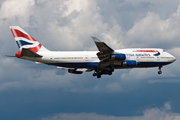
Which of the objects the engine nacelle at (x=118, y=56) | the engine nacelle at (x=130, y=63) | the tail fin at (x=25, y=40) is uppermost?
the tail fin at (x=25, y=40)

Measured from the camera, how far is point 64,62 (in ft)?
195

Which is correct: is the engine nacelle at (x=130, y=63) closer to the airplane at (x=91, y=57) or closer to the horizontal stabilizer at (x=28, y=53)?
the airplane at (x=91, y=57)

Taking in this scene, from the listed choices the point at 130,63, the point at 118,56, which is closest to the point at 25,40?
the point at 118,56

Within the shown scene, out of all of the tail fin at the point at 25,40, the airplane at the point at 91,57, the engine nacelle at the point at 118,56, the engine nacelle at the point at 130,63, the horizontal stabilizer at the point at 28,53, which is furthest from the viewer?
the tail fin at the point at 25,40

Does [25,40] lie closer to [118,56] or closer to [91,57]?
[91,57]

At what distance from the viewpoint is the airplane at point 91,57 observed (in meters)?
57.3

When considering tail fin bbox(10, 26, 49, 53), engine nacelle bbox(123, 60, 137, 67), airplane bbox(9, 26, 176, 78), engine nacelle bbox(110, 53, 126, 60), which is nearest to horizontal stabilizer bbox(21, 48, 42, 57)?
airplane bbox(9, 26, 176, 78)

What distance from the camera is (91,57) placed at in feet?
200

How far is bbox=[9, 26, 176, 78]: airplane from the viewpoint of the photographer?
2255 inches

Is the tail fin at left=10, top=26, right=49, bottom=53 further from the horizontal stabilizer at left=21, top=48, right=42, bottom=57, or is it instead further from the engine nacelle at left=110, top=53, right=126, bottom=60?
the engine nacelle at left=110, top=53, right=126, bottom=60

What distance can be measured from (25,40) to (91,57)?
15956 millimetres

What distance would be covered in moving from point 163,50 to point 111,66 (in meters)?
14.3

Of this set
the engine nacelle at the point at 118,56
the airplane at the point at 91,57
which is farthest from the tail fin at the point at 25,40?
the engine nacelle at the point at 118,56

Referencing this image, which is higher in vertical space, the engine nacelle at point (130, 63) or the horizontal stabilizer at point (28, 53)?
the horizontal stabilizer at point (28, 53)
